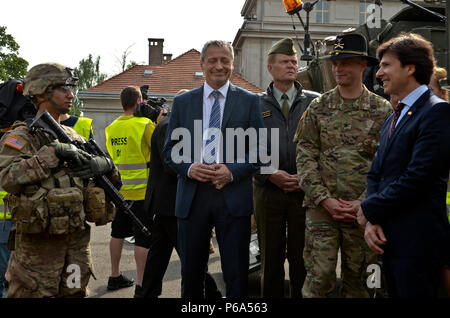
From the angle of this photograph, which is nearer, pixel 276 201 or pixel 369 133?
pixel 369 133

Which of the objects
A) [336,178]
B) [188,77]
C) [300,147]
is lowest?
[336,178]

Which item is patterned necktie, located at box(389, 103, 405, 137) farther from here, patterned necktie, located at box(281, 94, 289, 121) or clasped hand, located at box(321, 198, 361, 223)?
patterned necktie, located at box(281, 94, 289, 121)

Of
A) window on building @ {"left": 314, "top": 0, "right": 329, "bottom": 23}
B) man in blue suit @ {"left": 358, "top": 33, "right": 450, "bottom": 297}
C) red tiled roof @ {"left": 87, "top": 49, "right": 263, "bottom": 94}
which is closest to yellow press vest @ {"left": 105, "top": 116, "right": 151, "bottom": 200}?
man in blue suit @ {"left": 358, "top": 33, "right": 450, "bottom": 297}

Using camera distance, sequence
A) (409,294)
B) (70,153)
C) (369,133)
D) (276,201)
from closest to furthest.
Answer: (409,294) < (70,153) < (369,133) < (276,201)

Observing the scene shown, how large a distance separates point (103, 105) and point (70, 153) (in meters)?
28.1

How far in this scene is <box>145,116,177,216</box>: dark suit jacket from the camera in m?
4.57

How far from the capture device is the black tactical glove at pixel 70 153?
3168 mm

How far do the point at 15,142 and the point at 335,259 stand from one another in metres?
2.41

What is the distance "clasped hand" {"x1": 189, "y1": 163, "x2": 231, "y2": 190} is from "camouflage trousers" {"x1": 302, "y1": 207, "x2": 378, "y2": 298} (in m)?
0.79

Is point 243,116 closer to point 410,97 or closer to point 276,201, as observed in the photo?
point 276,201

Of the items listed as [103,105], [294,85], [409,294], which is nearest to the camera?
[409,294]

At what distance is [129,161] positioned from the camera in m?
5.66

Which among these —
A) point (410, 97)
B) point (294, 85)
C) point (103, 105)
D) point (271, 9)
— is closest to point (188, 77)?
point (103, 105)

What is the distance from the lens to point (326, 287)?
3.38 metres
